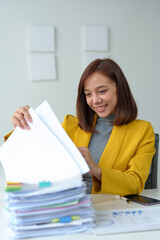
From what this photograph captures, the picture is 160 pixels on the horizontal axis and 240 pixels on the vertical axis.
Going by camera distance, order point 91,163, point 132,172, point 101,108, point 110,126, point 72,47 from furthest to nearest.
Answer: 1. point 72,47
2. point 110,126
3. point 101,108
4. point 132,172
5. point 91,163

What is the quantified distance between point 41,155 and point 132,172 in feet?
2.13

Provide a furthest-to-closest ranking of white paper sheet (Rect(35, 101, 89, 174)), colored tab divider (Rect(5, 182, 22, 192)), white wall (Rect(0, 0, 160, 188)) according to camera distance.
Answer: white wall (Rect(0, 0, 160, 188)) → white paper sheet (Rect(35, 101, 89, 174)) → colored tab divider (Rect(5, 182, 22, 192))

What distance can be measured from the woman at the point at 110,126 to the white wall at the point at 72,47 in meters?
1.61

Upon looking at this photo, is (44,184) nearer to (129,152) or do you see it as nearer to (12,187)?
(12,187)

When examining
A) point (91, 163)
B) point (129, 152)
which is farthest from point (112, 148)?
point (91, 163)

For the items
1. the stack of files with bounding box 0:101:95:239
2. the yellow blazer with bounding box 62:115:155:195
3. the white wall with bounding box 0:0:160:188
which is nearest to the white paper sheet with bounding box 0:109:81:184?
the stack of files with bounding box 0:101:95:239

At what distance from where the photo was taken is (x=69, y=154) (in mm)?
909

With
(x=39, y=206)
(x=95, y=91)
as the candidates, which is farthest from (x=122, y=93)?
(x=39, y=206)

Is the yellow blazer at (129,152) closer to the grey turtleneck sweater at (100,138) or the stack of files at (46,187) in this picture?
the grey turtleneck sweater at (100,138)

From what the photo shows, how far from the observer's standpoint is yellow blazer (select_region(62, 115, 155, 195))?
1400 millimetres

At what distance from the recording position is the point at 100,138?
1772mm

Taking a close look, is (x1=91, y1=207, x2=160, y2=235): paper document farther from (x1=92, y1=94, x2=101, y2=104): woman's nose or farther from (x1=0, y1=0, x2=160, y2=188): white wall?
(x1=0, y1=0, x2=160, y2=188): white wall

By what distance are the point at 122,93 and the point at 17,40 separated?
6.32ft

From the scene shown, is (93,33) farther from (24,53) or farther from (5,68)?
(5,68)
